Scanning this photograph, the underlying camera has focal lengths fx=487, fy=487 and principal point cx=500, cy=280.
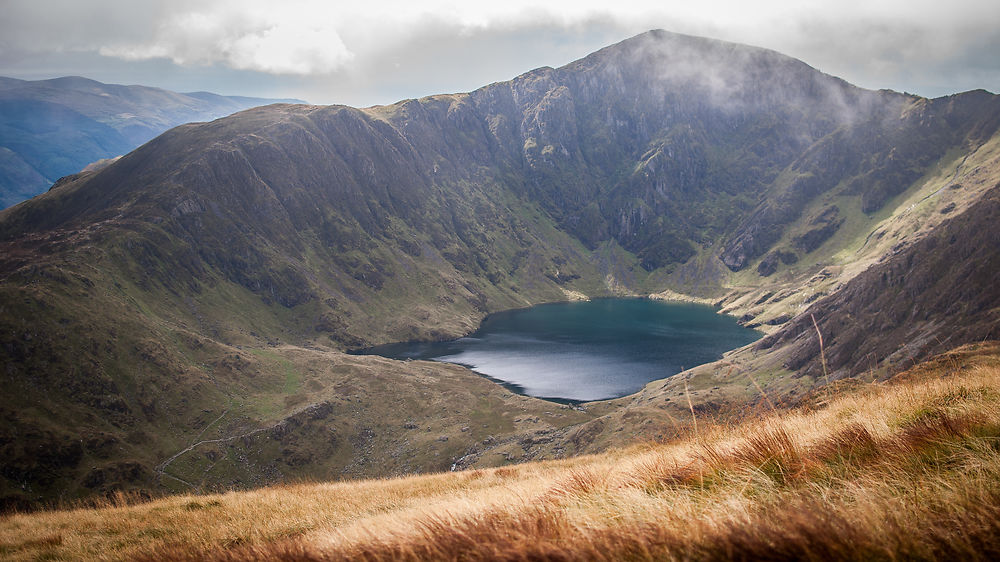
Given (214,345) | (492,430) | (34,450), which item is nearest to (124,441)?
(34,450)

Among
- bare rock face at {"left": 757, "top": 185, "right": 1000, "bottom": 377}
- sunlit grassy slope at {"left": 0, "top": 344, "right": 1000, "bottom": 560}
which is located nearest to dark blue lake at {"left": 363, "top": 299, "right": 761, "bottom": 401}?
bare rock face at {"left": 757, "top": 185, "right": 1000, "bottom": 377}

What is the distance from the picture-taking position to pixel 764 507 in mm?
4156

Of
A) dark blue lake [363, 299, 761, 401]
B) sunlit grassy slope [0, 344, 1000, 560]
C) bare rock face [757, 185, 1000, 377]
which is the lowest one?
dark blue lake [363, 299, 761, 401]

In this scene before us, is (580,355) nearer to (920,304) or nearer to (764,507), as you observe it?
(920,304)

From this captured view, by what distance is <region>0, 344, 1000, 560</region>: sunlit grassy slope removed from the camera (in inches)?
133

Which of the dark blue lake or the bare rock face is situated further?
the dark blue lake

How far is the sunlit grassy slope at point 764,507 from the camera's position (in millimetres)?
3391

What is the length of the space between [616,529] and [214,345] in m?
123

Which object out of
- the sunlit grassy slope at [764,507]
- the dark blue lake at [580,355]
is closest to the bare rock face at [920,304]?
the dark blue lake at [580,355]

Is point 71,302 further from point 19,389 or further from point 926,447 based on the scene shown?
point 926,447

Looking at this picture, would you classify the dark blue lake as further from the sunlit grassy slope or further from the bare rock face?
the sunlit grassy slope

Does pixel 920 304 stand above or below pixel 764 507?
below

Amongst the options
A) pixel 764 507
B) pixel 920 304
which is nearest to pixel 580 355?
pixel 920 304

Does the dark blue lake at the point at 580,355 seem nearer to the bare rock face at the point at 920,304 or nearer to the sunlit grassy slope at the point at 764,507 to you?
the bare rock face at the point at 920,304
